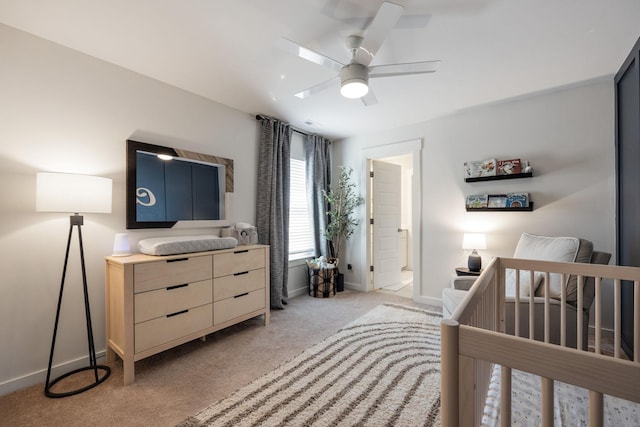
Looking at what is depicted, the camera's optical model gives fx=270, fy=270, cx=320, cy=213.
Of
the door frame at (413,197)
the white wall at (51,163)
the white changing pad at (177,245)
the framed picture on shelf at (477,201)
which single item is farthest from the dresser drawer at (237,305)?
the framed picture on shelf at (477,201)

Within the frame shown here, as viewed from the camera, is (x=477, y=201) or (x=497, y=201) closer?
(x=497, y=201)

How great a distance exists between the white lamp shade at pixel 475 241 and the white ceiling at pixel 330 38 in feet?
4.83

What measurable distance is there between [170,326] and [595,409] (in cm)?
233

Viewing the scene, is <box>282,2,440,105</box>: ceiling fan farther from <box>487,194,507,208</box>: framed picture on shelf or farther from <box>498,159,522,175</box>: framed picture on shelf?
<box>487,194,507,208</box>: framed picture on shelf

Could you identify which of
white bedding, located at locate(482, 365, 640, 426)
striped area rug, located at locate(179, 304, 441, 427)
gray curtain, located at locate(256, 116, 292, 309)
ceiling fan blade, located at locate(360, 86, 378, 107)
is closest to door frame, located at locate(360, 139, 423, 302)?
striped area rug, located at locate(179, 304, 441, 427)

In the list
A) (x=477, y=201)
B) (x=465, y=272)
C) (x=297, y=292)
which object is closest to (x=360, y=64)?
(x=477, y=201)

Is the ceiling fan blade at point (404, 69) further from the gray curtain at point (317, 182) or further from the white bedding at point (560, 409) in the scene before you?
the gray curtain at point (317, 182)

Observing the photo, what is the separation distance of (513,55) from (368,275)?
3.03 metres

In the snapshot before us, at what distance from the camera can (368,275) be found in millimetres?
4070

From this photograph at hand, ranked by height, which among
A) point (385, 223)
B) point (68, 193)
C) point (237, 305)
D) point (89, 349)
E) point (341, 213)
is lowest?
point (89, 349)

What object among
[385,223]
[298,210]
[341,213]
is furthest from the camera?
[385,223]

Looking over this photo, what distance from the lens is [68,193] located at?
1704mm

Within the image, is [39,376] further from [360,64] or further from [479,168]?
[479,168]

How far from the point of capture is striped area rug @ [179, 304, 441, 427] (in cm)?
150
